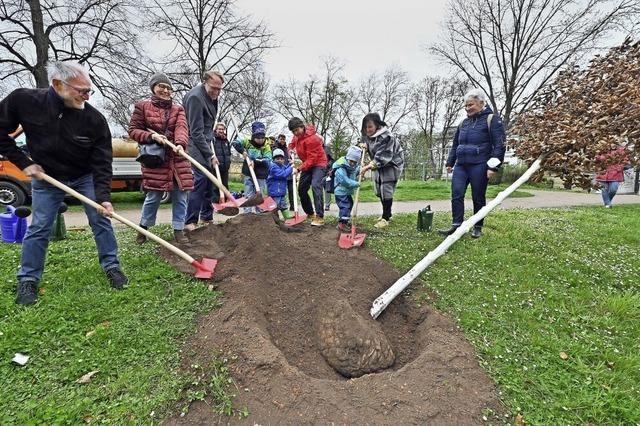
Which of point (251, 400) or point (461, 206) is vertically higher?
point (461, 206)

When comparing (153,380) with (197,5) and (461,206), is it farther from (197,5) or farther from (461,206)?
(197,5)

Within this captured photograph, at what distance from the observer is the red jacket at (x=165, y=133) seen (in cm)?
401

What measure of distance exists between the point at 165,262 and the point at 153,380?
67.9 inches

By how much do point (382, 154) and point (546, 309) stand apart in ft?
10.3

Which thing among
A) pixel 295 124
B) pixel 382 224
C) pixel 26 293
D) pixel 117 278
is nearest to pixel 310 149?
pixel 295 124

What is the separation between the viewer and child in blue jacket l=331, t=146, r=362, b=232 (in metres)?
5.46

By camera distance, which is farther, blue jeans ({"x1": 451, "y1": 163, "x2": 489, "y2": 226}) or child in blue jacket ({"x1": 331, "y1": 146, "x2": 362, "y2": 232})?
child in blue jacket ({"x1": 331, "y1": 146, "x2": 362, "y2": 232})

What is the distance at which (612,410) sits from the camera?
2328 mm

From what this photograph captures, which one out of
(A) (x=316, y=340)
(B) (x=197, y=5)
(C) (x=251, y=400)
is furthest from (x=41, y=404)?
(B) (x=197, y=5)

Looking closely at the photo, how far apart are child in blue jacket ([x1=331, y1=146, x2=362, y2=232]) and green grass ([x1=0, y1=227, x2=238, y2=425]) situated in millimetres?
2729

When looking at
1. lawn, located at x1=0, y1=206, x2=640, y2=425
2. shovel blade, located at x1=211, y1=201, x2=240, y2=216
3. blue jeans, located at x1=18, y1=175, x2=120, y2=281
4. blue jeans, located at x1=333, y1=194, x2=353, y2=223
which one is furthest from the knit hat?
blue jeans, located at x1=18, y1=175, x2=120, y2=281

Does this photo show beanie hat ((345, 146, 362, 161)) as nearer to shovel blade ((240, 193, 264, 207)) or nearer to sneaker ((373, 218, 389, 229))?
sneaker ((373, 218, 389, 229))

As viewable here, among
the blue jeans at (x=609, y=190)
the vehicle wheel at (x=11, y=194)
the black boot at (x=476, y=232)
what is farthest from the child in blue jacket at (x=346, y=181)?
the blue jeans at (x=609, y=190)

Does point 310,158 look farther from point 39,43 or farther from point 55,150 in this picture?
point 39,43
